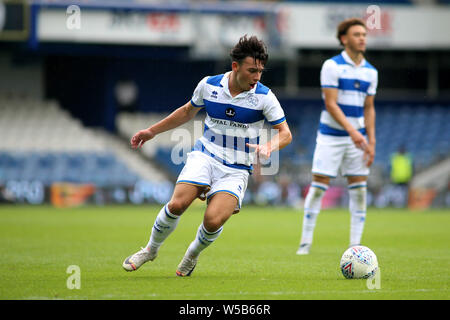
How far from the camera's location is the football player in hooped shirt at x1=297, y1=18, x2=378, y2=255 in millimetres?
8922

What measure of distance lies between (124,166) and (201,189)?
1884 cm

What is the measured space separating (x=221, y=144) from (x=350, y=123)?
2.51 metres

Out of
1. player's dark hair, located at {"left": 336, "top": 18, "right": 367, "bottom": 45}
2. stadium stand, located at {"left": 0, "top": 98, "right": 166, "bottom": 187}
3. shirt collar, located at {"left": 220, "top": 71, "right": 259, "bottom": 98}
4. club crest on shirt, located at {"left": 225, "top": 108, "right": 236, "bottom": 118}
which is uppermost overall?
player's dark hair, located at {"left": 336, "top": 18, "right": 367, "bottom": 45}

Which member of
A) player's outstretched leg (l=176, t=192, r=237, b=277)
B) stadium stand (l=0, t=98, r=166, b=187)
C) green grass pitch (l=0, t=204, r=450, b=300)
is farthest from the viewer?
stadium stand (l=0, t=98, r=166, b=187)

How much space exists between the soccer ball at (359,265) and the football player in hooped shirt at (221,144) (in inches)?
44.1

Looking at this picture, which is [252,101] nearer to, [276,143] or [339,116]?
[276,143]

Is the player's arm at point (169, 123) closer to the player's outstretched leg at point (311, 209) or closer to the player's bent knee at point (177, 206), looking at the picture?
the player's bent knee at point (177, 206)

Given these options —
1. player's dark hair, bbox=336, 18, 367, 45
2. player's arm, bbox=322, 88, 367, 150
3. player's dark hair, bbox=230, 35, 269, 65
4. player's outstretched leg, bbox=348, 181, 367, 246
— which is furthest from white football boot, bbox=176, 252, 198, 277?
player's dark hair, bbox=336, 18, 367, 45

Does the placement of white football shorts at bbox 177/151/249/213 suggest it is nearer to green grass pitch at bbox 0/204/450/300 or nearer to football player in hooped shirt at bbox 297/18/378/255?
green grass pitch at bbox 0/204/450/300

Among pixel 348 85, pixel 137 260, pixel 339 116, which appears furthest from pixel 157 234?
pixel 348 85

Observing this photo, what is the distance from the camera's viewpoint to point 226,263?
8.13m

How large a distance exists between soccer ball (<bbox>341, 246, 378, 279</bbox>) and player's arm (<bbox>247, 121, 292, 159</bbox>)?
1.20 metres

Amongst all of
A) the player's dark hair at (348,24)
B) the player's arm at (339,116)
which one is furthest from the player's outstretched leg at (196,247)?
the player's dark hair at (348,24)

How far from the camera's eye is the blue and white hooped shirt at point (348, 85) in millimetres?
8930
